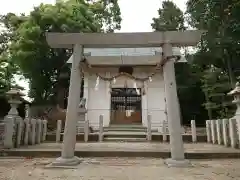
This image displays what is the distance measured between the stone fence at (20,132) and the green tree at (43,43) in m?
7.19

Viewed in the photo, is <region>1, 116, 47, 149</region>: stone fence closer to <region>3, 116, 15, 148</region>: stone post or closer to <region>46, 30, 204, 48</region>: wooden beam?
<region>3, 116, 15, 148</region>: stone post

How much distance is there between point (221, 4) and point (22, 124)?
430 inches

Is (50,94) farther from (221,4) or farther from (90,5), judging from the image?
(221,4)

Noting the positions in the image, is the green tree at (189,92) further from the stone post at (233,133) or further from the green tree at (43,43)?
the stone post at (233,133)

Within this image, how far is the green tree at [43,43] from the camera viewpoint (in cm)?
A: 1470

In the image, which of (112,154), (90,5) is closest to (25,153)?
(112,154)

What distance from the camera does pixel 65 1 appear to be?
17031 mm

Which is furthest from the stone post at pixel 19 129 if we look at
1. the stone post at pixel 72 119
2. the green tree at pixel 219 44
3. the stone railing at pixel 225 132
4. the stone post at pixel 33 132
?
the green tree at pixel 219 44

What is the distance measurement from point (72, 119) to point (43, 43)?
11216 mm

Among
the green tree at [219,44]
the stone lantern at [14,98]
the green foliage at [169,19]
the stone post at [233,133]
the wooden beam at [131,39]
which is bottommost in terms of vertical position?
the stone post at [233,133]

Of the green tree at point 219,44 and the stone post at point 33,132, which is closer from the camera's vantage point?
the stone post at point 33,132

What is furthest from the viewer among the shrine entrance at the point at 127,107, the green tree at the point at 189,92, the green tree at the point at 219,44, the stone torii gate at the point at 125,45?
the green tree at the point at 189,92

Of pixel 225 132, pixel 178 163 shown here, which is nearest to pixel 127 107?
pixel 225 132

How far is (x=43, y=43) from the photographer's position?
14.9 metres
